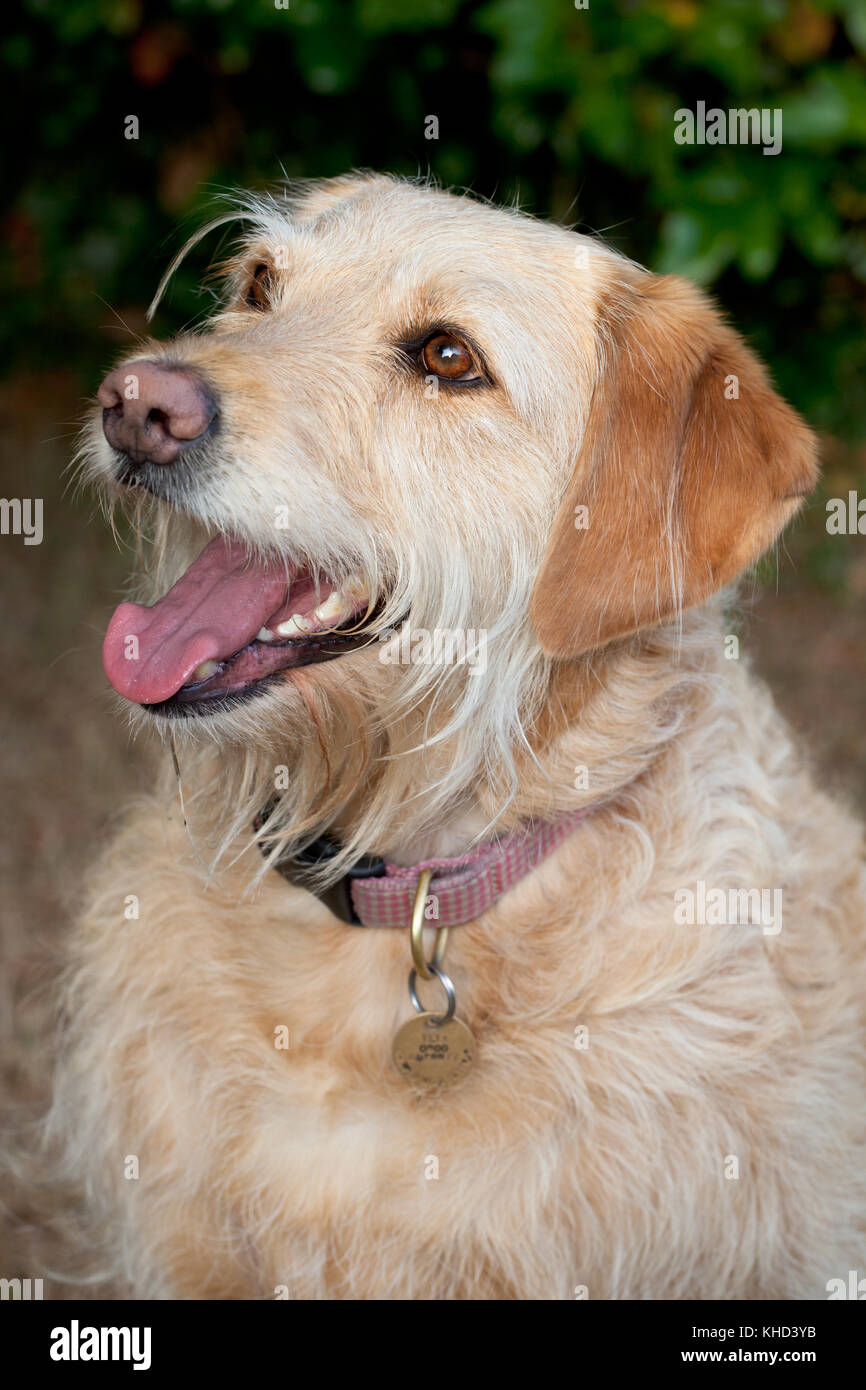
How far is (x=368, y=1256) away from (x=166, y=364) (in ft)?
4.64

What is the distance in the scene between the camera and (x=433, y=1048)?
215cm

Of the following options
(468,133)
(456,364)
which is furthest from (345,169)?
(456,364)

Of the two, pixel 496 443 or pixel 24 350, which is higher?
pixel 24 350

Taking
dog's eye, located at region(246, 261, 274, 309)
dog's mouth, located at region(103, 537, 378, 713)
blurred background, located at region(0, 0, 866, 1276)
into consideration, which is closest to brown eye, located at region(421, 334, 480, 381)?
dog's mouth, located at region(103, 537, 378, 713)

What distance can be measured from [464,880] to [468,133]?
3.45 metres

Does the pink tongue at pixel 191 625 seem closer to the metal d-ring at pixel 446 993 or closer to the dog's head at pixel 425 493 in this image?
the dog's head at pixel 425 493

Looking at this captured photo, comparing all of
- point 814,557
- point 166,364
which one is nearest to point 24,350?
point 814,557

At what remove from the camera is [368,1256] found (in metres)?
2.18

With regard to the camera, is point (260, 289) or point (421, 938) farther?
point (260, 289)

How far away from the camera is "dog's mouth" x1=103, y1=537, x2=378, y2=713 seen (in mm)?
2018

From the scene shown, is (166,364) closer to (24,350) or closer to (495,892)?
(495,892)

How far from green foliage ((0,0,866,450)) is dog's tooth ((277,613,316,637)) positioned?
197 centimetres

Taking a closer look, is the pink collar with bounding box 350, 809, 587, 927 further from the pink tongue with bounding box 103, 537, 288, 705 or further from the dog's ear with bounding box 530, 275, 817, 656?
the pink tongue with bounding box 103, 537, 288, 705

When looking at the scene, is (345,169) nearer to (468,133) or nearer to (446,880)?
(468,133)
